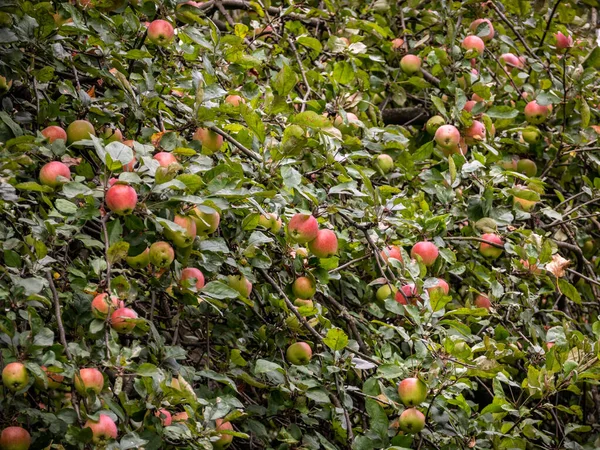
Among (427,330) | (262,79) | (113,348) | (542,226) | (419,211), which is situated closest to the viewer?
(113,348)

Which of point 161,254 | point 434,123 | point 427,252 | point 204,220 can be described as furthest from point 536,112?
point 161,254

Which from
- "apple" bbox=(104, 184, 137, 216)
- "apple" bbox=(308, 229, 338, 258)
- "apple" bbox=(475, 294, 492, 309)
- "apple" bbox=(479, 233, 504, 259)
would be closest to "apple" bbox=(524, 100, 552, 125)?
"apple" bbox=(479, 233, 504, 259)

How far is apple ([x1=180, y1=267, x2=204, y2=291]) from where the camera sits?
5.41 ft

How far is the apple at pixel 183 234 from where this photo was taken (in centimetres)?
157

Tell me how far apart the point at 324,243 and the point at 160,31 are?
2.12 ft

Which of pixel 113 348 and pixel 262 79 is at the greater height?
pixel 113 348

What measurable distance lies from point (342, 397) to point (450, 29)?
1465 millimetres

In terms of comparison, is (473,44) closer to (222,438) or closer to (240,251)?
(240,251)

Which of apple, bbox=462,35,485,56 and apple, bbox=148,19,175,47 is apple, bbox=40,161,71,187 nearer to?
apple, bbox=148,19,175,47

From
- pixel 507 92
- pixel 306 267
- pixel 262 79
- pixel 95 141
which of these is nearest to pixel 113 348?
pixel 95 141

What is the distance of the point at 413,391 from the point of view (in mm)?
1763

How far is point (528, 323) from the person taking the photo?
2.41 m

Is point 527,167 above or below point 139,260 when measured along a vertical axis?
below

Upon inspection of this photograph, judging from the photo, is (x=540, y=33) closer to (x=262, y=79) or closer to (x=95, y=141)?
(x=262, y=79)
